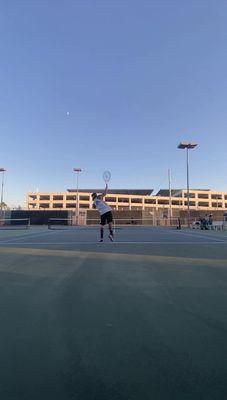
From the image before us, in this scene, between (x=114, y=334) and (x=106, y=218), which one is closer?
(x=114, y=334)

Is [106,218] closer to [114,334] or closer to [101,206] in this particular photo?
[101,206]

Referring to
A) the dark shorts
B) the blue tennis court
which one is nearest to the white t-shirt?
the dark shorts

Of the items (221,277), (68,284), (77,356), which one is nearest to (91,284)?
(68,284)

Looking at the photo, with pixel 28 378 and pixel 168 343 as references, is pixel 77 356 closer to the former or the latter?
pixel 28 378

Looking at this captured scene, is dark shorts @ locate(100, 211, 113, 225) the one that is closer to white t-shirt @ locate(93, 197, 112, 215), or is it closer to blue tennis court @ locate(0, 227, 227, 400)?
white t-shirt @ locate(93, 197, 112, 215)

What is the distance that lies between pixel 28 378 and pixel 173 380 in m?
0.89

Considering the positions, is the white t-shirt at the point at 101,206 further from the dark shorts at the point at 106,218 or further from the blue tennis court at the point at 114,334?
the blue tennis court at the point at 114,334

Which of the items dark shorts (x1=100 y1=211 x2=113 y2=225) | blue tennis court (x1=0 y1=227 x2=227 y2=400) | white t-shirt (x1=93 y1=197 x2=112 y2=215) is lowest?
blue tennis court (x1=0 y1=227 x2=227 y2=400)

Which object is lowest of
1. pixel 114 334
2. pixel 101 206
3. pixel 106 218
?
pixel 114 334

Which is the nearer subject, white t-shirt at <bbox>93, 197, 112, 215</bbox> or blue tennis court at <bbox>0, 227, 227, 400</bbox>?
blue tennis court at <bbox>0, 227, 227, 400</bbox>

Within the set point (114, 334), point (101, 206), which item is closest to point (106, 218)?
point (101, 206)

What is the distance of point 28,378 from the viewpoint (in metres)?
2.28

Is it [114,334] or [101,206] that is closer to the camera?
[114,334]

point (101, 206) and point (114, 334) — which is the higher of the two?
point (101, 206)
